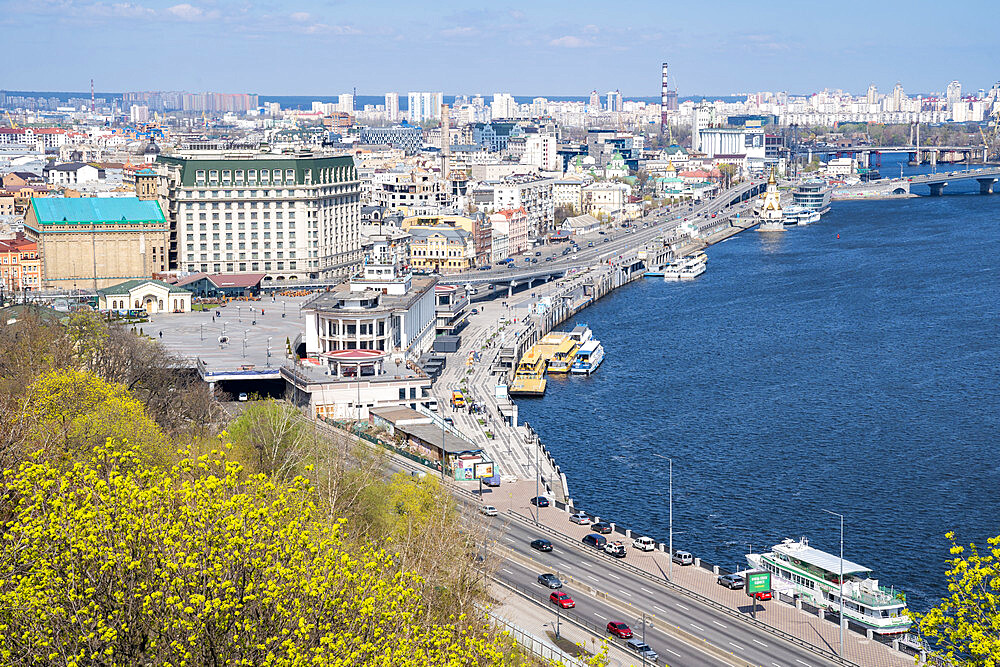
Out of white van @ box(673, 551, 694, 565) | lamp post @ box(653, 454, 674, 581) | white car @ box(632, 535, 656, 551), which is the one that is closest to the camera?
lamp post @ box(653, 454, 674, 581)

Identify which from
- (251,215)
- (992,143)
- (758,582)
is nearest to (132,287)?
(251,215)

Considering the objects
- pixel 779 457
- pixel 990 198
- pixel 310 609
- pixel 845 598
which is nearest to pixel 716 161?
pixel 990 198

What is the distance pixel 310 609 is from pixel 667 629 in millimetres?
10784

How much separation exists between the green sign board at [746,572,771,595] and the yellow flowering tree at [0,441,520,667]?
1162cm

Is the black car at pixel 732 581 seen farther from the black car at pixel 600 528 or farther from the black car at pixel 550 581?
the black car at pixel 600 528

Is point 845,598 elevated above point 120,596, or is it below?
below

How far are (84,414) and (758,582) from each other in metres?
11.7

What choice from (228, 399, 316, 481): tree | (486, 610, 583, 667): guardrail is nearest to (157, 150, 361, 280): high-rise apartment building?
(228, 399, 316, 481): tree

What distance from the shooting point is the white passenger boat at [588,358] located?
45.7 m

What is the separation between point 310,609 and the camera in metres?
11.0

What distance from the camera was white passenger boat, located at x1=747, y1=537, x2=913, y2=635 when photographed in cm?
2227

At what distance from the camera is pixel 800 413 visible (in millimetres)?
38312

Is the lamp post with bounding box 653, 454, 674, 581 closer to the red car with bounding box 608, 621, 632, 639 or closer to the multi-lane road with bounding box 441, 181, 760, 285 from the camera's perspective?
the red car with bounding box 608, 621, 632, 639

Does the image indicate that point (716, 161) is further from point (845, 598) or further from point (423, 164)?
point (845, 598)
